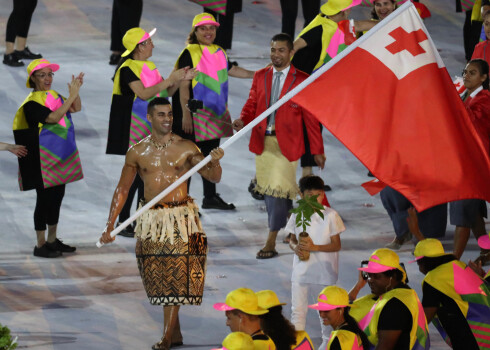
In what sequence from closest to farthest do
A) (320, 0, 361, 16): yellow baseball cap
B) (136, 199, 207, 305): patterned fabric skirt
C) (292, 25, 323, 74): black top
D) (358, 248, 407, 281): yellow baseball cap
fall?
(358, 248, 407, 281): yellow baseball cap
(136, 199, 207, 305): patterned fabric skirt
(320, 0, 361, 16): yellow baseball cap
(292, 25, 323, 74): black top

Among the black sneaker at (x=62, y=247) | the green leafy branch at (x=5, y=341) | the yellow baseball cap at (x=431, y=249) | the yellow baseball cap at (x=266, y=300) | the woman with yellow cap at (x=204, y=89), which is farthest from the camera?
the woman with yellow cap at (x=204, y=89)

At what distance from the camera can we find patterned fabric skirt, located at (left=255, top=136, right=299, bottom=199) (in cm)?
959

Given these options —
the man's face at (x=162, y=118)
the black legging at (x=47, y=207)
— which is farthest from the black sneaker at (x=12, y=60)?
the man's face at (x=162, y=118)

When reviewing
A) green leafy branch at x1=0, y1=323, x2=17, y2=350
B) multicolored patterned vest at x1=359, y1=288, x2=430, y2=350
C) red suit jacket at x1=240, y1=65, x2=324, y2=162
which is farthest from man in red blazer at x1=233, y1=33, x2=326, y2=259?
green leafy branch at x1=0, y1=323, x2=17, y2=350

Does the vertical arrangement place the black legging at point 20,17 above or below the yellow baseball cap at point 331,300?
above

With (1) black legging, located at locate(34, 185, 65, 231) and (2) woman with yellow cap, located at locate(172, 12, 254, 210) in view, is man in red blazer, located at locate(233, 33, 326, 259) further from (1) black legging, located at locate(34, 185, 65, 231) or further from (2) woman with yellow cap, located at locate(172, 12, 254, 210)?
(1) black legging, located at locate(34, 185, 65, 231)


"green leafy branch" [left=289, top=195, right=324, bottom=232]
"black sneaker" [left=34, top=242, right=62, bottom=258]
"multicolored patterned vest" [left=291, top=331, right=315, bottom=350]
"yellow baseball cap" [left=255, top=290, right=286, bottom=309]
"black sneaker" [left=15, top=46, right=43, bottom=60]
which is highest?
"black sneaker" [left=15, top=46, right=43, bottom=60]

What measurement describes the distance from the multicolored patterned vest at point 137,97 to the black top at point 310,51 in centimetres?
143

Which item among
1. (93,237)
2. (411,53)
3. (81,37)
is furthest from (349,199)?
(81,37)

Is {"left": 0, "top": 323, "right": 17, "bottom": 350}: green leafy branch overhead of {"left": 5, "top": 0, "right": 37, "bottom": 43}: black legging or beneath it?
beneath

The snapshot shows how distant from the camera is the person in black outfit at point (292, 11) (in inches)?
536

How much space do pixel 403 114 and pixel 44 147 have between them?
386 cm

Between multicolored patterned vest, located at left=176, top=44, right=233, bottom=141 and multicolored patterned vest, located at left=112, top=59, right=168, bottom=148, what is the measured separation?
0.39 metres

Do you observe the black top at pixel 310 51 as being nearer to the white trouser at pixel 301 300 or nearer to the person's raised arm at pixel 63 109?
the person's raised arm at pixel 63 109
